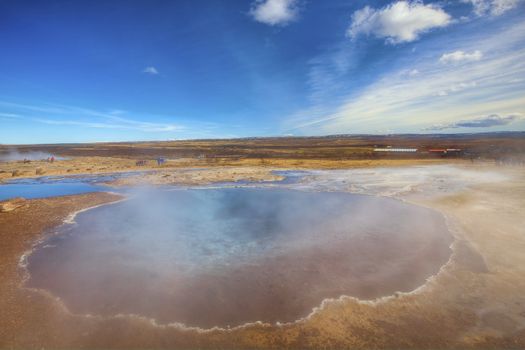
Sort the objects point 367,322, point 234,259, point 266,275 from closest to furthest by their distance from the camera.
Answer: point 367,322 < point 266,275 < point 234,259

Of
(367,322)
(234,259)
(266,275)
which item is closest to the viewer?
(367,322)

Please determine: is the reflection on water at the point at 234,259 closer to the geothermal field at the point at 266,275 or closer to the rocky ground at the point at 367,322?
the geothermal field at the point at 266,275

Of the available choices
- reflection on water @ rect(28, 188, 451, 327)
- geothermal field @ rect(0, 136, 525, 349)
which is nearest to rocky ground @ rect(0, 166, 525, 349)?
geothermal field @ rect(0, 136, 525, 349)

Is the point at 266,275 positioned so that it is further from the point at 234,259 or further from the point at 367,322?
the point at 367,322

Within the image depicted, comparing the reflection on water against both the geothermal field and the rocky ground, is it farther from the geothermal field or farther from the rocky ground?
the rocky ground

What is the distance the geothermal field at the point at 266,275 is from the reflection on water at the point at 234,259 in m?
0.05

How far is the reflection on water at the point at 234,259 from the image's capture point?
6434mm

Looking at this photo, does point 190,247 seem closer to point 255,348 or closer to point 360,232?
point 255,348

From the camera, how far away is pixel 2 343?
5.15 meters

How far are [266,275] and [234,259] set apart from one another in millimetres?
1392

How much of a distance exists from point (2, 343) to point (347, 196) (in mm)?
15944

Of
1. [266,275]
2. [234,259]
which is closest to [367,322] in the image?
[266,275]

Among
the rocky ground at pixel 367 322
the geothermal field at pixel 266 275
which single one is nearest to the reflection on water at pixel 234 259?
the geothermal field at pixel 266 275

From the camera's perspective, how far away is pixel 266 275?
7.58 meters
